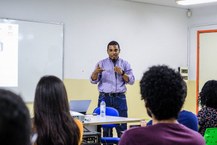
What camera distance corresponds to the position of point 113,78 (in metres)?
5.31

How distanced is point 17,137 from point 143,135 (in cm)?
97

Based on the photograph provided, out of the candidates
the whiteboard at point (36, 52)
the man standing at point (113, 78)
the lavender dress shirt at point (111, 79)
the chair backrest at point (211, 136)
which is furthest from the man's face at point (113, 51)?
the chair backrest at point (211, 136)

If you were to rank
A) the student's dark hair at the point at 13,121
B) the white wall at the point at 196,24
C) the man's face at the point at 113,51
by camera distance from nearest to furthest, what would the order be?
the student's dark hair at the point at 13,121, the man's face at the point at 113,51, the white wall at the point at 196,24

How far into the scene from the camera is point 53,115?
216 centimetres

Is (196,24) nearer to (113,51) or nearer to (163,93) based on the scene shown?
(113,51)

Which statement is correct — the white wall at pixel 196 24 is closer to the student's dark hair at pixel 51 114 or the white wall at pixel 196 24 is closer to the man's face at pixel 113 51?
the man's face at pixel 113 51

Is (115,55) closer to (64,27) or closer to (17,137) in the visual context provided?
(64,27)

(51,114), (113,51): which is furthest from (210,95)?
(113,51)

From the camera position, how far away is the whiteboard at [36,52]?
5656 millimetres

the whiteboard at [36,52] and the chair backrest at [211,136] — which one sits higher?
the whiteboard at [36,52]

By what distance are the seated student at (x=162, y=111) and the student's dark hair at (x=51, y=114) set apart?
66 centimetres

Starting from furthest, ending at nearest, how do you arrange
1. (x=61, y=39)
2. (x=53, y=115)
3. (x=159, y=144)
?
(x=61, y=39) → (x=53, y=115) → (x=159, y=144)

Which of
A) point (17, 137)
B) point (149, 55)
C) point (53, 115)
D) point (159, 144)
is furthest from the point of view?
point (149, 55)

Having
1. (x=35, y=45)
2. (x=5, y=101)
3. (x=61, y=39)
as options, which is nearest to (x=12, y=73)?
(x=35, y=45)
